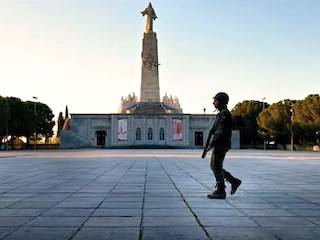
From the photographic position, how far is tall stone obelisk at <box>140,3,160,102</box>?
96.8m

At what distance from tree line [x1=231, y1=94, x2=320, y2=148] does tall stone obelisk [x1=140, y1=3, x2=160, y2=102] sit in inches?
702

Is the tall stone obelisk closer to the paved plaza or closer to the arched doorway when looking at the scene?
the arched doorway

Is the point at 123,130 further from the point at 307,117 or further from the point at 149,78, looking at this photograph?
the point at 307,117

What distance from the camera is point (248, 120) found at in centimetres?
10031

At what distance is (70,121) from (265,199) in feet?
284

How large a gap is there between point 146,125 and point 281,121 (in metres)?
24.4

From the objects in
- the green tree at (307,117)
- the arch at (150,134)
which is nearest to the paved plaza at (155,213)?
the green tree at (307,117)

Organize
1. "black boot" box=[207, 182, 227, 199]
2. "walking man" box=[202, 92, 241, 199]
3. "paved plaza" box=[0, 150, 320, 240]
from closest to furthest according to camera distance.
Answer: "paved plaza" box=[0, 150, 320, 240], "black boot" box=[207, 182, 227, 199], "walking man" box=[202, 92, 241, 199]

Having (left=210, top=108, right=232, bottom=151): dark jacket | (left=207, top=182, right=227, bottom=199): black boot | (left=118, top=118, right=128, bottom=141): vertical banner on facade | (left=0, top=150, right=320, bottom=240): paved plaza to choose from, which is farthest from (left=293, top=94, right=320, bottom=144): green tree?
(left=207, top=182, right=227, bottom=199): black boot

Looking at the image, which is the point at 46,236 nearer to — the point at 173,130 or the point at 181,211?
the point at 181,211

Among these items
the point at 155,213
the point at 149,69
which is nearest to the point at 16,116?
the point at 149,69

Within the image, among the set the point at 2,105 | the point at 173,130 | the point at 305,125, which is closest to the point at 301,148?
the point at 305,125

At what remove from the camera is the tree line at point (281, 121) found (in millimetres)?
75012

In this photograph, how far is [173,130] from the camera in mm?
93875
